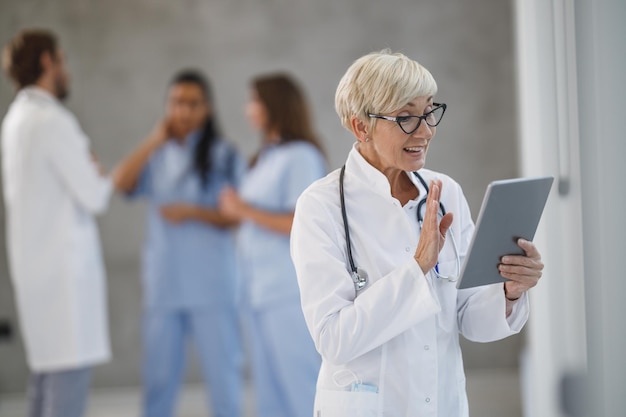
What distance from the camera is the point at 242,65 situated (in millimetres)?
4648

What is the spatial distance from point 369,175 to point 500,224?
0.30 m

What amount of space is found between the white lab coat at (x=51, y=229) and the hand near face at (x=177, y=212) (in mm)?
448

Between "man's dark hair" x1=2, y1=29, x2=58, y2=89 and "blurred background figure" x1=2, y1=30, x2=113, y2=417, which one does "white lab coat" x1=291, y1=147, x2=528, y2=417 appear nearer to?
"blurred background figure" x1=2, y1=30, x2=113, y2=417

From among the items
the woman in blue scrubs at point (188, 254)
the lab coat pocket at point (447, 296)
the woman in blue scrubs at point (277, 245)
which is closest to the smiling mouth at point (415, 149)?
the lab coat pocket at point (447, 296)

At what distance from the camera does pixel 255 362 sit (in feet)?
11.2

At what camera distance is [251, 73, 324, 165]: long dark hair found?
3426 millimetres

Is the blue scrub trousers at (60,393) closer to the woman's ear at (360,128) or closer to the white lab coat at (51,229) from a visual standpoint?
the white lab coat at (51,229)

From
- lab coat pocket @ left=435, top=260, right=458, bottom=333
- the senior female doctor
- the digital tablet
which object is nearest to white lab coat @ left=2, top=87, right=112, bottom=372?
the senior female doctor

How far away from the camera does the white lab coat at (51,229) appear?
125 inches

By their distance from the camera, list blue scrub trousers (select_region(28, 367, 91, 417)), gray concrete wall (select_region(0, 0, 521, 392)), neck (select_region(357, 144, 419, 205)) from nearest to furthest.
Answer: neck (select_region(357, 144, 419, 205)), blue scrub trousers (select_region(28, 367, 91, 417)), gray concrete wall (select_region(0, 0, 521, 392))

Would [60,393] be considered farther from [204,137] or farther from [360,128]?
[360,128]

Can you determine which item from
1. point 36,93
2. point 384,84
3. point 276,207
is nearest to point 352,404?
point 384,84

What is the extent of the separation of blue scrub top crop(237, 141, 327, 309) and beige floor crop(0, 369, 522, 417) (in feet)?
3.21

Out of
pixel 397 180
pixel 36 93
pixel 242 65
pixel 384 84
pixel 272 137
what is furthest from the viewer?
pixel 242 65
